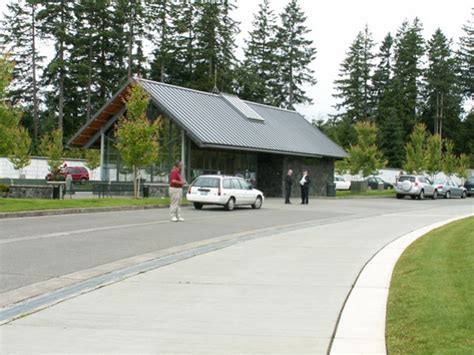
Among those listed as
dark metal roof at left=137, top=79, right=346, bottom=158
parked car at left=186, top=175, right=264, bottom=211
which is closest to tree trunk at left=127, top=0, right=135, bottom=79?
dark metal roof at left=137, top=79, right=346, bottom=158

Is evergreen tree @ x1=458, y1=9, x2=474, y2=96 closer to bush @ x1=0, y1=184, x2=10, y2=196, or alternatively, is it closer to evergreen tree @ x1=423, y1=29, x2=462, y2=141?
evergreen tree @ x1=423, y1=29, x2=462, y2=141

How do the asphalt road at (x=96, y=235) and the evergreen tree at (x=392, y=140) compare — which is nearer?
the asphalt road at (x=96, y=235)

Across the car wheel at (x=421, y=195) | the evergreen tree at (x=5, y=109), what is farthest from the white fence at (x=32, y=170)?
the car wheel at (x=421, y=195)

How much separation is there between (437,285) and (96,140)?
33.3 meters

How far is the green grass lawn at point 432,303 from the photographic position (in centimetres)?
571

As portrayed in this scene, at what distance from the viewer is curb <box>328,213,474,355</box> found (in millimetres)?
5840

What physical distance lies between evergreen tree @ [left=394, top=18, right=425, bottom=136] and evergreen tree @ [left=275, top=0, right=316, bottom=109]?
14.4 meters

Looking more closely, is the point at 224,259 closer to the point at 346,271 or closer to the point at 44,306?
the point at 346,271

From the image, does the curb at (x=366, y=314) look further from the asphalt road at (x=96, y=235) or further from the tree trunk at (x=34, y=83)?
the tree trunk at (x=34, y=83)

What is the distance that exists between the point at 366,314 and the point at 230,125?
30892mm

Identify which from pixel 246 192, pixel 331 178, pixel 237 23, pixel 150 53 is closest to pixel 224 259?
pixel 246 192

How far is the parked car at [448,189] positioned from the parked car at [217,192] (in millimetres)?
23523

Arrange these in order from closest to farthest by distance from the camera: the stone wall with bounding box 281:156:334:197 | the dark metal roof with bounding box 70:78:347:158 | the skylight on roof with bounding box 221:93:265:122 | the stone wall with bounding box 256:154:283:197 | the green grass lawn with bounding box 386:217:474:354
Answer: the green grass lawn with bounding box 386:217:474:354 → the dark metal roof with bounding box 70:78:347:158 → the skylight on roof with bounding box 221:93:265:122 → the stone wall with bounding box 256:154:283:197 → the stone wall with bounding box 281:156:334:197

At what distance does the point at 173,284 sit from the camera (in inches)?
358
